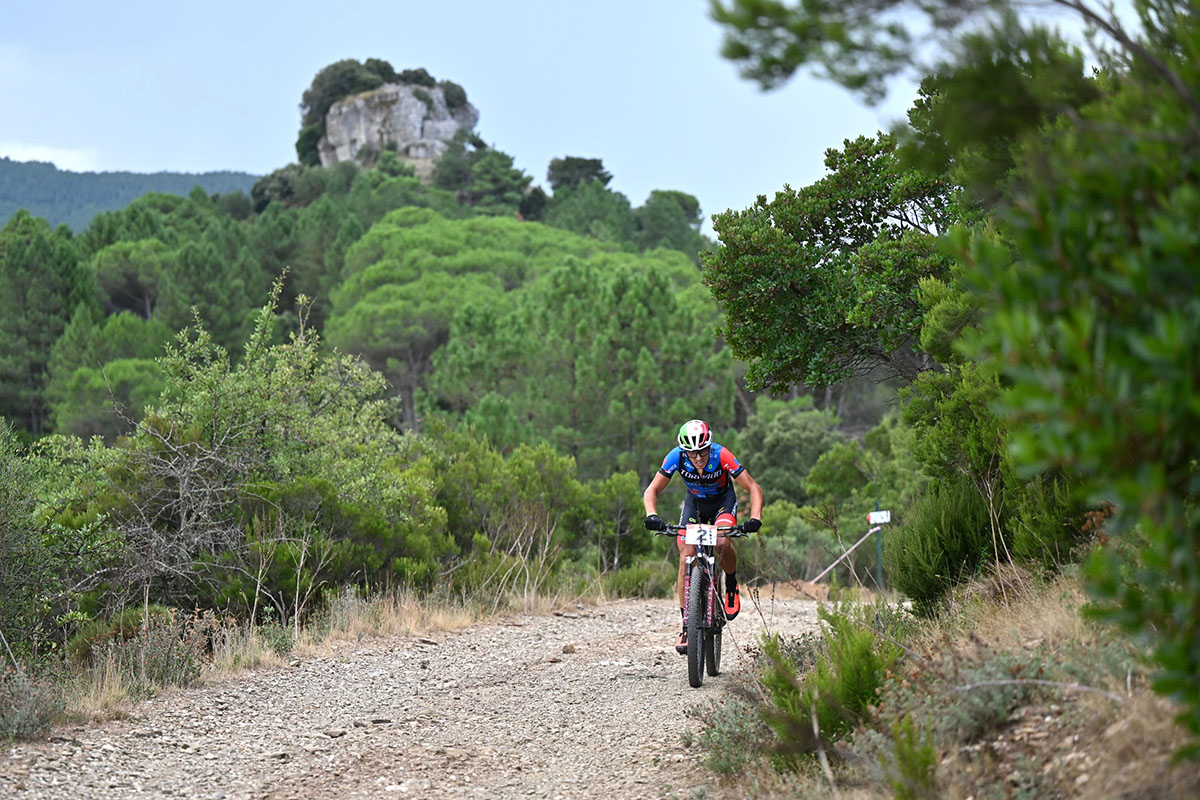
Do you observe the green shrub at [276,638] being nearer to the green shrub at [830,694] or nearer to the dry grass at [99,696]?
the dry grass at [99,696]

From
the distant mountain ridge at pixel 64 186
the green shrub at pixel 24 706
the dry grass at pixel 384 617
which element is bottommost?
the dry grass at pixel 384 617

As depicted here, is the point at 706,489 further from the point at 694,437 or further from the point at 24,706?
the point at 24,706

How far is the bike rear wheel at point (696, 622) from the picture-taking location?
723 cm

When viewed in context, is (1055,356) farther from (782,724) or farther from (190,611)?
(190,611)

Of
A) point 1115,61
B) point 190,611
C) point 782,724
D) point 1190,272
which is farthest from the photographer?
point 190,611

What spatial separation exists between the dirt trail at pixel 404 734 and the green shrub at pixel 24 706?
0.10 metres

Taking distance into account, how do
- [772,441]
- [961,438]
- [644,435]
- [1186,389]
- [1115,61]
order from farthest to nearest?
[772,441] → [644,435] → [961,438] → [1115,61] → [1186,389]

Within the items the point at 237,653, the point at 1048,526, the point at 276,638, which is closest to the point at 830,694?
the point at 1048,526

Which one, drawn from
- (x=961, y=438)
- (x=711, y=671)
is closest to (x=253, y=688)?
(x=711, y=671)

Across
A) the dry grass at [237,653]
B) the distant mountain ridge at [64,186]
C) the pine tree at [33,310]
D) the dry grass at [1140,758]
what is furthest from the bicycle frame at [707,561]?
the distant mountain ridge at [64,186]

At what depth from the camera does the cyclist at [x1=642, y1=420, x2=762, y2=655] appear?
754 cm

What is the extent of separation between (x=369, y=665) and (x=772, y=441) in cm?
2669

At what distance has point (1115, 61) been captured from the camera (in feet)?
12.7

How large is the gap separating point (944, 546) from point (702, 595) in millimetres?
1864
